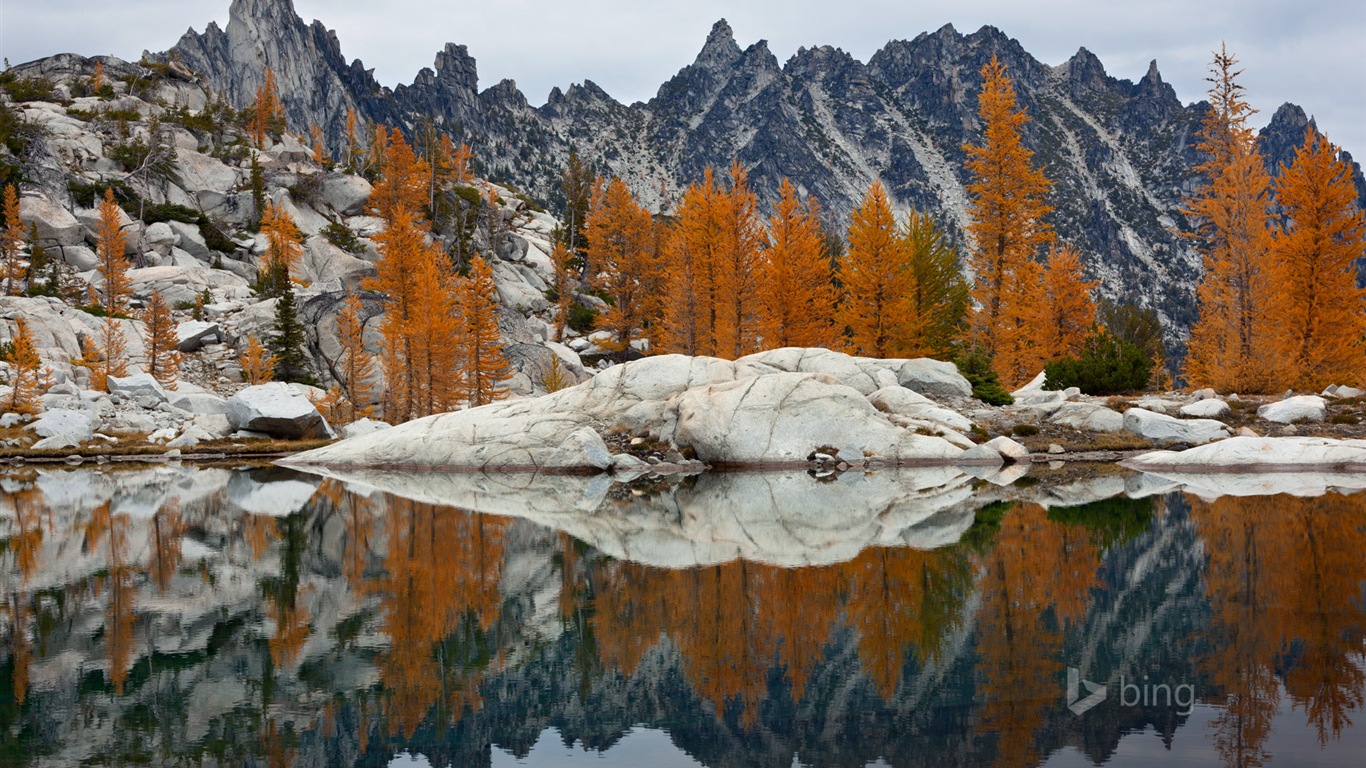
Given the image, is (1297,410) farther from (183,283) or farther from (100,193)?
(100,193)

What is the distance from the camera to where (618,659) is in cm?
729

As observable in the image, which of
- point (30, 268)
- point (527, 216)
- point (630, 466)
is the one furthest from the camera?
point (527, 216)

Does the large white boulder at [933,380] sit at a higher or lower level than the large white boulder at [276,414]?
higher

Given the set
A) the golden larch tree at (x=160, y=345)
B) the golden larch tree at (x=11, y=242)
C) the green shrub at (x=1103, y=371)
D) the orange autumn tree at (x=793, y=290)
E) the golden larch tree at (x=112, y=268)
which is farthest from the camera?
the golden larch tree at (x=112, y=268)

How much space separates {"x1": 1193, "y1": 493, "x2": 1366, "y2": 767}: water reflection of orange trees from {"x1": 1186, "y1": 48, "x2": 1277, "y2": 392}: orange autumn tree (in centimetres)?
2178

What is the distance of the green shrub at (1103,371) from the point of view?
3597 centimetres

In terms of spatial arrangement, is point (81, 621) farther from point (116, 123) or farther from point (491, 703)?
point (116, 123)

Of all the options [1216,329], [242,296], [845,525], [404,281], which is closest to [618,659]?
[845,525]

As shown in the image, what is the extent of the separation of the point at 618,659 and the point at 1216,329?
3498 cm

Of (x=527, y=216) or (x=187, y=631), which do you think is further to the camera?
(x=527, y=216)

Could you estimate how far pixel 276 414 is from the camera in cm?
3975

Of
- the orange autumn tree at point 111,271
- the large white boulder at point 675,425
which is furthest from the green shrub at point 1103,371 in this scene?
the orange autumn tree at point 111,271

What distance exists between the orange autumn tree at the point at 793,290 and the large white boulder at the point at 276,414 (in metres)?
22.2

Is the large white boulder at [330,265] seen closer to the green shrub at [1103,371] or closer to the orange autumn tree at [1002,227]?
the orange autumn tree at [1002,227]
